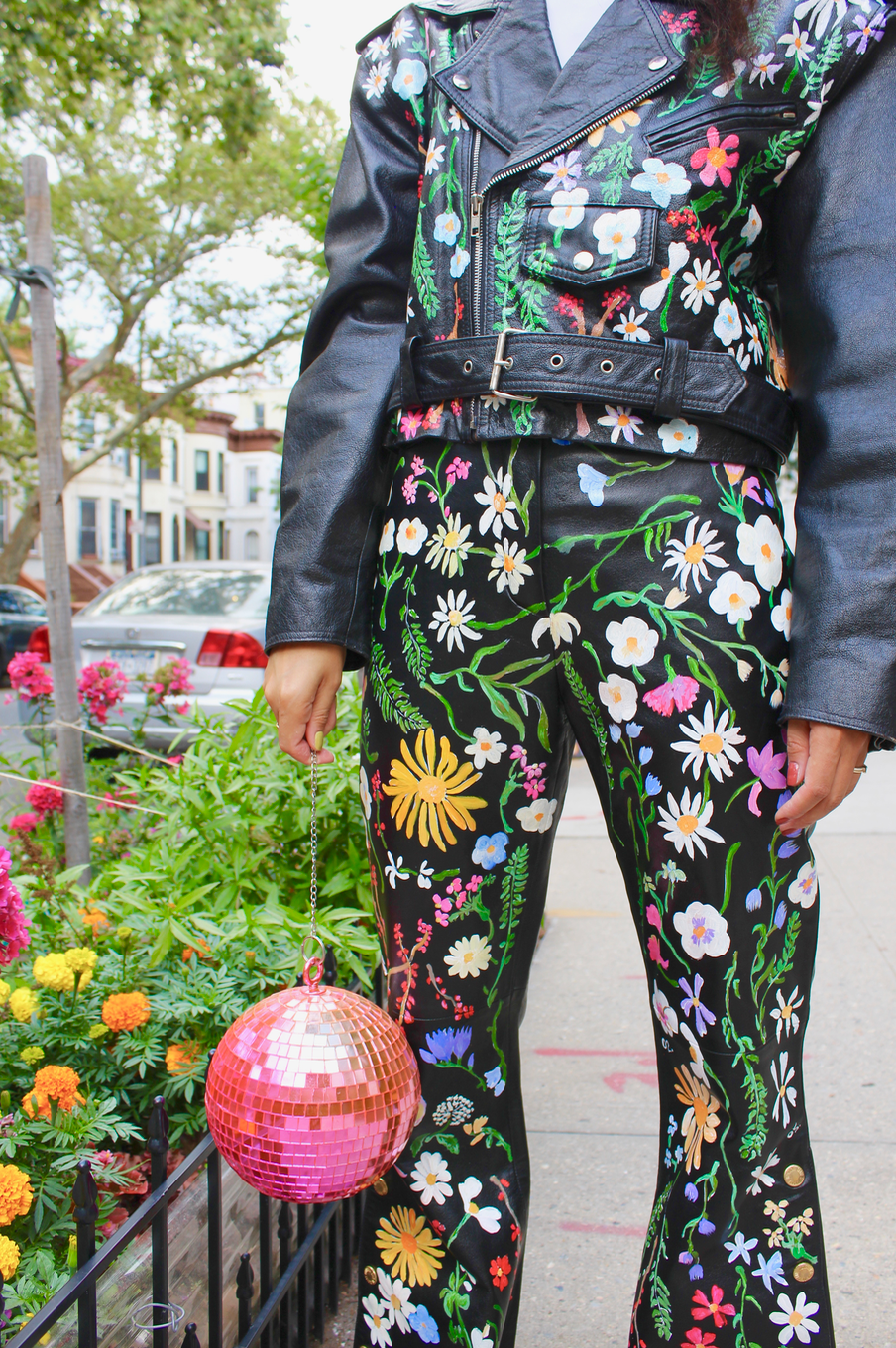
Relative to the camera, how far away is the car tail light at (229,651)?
5.64 m

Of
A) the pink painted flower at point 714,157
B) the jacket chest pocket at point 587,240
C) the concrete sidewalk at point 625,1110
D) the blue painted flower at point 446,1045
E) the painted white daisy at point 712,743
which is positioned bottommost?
the concrete sidewalk at point 625,1110

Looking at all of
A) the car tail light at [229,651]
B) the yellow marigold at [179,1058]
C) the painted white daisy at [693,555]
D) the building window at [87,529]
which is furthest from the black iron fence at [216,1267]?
the building window at [87,529]

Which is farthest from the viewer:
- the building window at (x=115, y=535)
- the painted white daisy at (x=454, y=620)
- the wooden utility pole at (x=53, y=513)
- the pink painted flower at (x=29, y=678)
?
the building window at (x=115, y=535)

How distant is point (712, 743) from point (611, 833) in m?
0.21

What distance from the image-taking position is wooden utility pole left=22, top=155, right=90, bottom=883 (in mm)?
2924

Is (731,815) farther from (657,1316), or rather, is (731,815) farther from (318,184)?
(318,184)

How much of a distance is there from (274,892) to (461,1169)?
113 cm

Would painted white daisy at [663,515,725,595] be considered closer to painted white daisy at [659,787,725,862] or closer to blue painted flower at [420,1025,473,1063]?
painted white daisy at [659,787,725,862]

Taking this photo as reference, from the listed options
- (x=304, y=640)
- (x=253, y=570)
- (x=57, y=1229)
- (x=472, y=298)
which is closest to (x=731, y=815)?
(x=304, y=640)

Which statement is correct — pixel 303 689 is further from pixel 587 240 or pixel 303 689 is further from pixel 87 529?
pixel 87 529

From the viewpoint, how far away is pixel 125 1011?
1.69 metres

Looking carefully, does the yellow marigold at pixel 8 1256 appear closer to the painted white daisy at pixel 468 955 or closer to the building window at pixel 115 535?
the painted white daisy at pixel 468 955

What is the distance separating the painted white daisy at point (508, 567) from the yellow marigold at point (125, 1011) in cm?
104

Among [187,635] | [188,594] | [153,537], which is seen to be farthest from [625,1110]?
[153,537]
